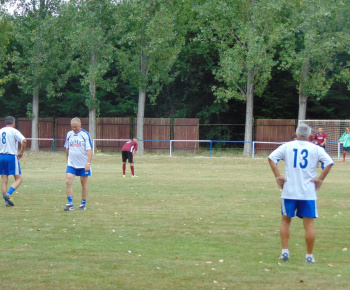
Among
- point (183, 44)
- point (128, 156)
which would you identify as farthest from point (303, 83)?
point (128, 156)

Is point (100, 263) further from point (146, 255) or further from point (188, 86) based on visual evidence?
point (188, 86)

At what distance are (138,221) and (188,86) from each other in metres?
38.3

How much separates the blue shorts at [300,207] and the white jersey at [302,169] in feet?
0.26

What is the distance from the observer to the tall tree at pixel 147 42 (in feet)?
135

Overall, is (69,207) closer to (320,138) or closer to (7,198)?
(7,198)

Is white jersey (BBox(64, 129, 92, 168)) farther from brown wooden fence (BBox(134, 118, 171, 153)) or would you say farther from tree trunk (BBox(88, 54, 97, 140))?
brown wooden fence (BBox(134, 118, 171, 153))

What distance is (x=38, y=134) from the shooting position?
47875 millimetres

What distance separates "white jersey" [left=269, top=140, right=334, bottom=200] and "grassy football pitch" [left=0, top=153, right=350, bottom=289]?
35.9 inches

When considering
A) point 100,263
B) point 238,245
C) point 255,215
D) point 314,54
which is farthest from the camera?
point 314,54

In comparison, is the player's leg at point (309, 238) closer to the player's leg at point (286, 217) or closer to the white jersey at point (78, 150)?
the player's leg at point (286, 217)

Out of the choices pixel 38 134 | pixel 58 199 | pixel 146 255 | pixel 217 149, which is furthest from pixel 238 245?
pixel 38 134

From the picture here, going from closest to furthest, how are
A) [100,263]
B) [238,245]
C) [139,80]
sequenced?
[100,263] < [238,245] < [139,80]

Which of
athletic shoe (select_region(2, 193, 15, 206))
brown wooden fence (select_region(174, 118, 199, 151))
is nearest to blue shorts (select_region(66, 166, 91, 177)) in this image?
athletic shoe (select_region(2, 193, 15, 206))

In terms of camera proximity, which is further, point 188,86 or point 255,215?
point 188,86
